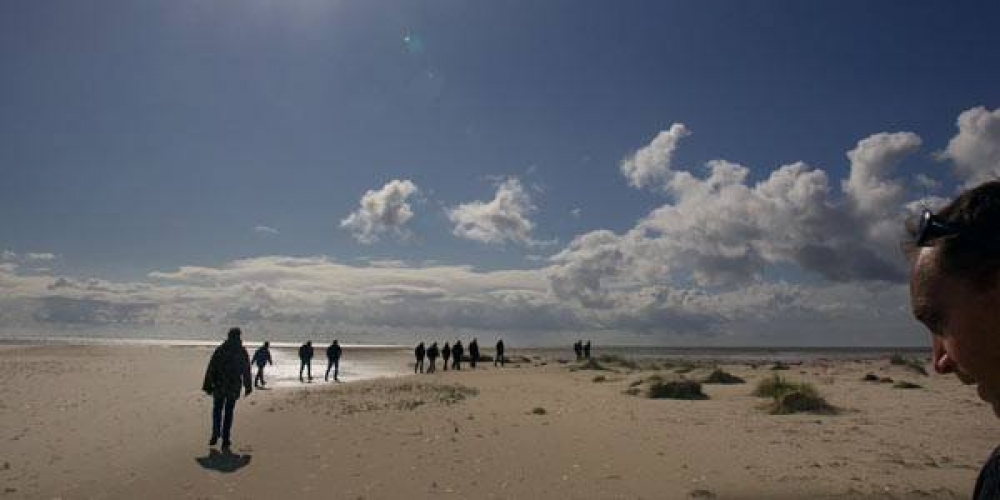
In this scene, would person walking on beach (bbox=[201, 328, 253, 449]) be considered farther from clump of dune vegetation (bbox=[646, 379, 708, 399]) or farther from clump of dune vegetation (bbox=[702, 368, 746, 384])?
clump of dune vegetation (bbox=[702, 368, 746, 384])

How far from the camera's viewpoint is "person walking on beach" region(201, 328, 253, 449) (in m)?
14.2

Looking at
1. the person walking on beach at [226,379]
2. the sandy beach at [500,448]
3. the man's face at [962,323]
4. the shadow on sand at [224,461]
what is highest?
the man's face at [962,323]

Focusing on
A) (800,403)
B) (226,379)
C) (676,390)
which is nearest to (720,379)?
(676,390)

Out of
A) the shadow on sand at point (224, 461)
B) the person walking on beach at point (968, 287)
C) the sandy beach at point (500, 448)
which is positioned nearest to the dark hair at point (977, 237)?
the person walking on beach at point (968, 287)

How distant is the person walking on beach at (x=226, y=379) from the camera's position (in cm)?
1416

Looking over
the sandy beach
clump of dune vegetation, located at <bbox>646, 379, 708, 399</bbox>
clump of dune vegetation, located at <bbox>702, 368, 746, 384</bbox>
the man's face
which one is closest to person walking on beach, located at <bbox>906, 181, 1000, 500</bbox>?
the man's face

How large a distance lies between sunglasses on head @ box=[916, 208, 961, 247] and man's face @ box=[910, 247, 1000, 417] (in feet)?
0.08

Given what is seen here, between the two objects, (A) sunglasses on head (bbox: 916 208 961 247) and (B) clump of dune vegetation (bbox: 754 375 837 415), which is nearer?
(A) sunglasses on head (bbox: 916 208 961 247)

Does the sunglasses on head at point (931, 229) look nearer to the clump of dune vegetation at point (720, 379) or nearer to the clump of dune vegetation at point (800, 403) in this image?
the clump of dune vegetation at point (800, 403)

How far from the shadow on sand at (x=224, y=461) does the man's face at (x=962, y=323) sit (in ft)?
41.2

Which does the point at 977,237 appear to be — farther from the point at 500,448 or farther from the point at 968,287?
the point at 500,448

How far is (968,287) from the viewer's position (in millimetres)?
1383

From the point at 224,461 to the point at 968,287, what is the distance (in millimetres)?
13616

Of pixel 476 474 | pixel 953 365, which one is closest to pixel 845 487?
pixel 476 474
